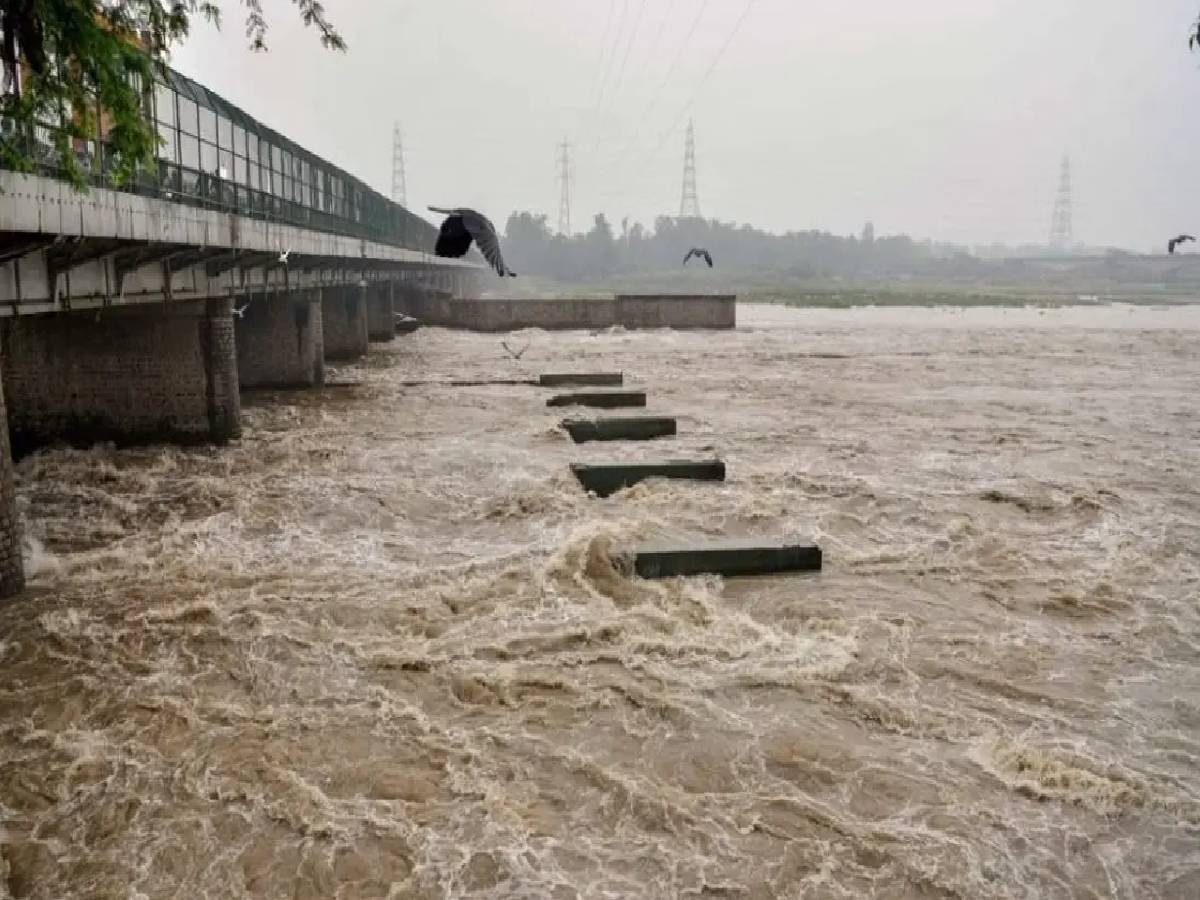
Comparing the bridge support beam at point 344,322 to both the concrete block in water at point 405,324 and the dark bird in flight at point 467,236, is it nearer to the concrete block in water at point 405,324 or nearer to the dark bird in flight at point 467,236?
the concrete block in water at point 405,324

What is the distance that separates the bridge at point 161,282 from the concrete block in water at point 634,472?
7865 mm

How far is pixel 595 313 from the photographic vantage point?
67812 millimetres

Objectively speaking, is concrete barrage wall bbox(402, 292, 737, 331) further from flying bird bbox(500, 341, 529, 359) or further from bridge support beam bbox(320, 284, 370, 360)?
bridge support beam bbox(320, 284, 370, 360)

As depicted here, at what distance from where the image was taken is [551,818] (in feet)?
25.7

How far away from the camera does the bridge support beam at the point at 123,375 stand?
72.4 ft

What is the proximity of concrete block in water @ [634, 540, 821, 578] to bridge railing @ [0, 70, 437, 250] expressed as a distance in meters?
7.48

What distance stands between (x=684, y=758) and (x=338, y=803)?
2824 millimetres

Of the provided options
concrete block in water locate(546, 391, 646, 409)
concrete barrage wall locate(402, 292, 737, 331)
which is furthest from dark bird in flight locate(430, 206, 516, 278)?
concrete barrage wall locate(402, 292, 737, 331)

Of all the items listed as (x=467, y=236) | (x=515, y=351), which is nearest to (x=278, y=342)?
(x=515, y=351)

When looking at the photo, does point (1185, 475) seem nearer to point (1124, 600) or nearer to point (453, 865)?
point (1124, 600)

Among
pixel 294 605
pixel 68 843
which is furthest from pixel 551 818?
pixel 294 605

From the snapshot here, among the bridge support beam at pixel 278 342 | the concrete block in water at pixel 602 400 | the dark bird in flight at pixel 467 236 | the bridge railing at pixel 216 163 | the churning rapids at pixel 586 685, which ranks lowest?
the churning rapids at pixel 586 685

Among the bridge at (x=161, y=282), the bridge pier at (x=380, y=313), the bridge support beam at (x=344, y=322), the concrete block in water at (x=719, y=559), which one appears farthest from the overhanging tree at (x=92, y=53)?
the bridge pier at (x=380, y=313)

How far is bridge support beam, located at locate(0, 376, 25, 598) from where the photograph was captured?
40.8 ft
